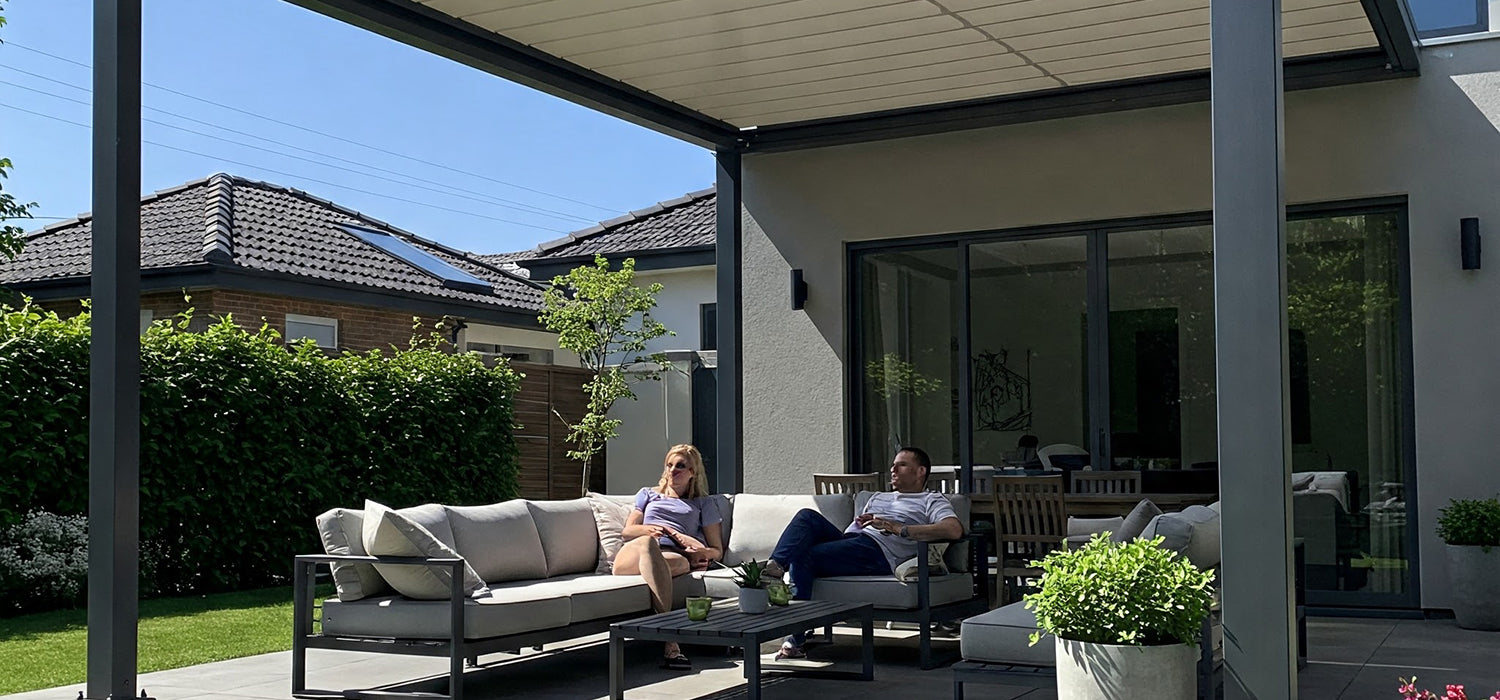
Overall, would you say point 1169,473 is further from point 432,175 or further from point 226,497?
point 432,175

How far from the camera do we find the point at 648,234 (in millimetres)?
18219

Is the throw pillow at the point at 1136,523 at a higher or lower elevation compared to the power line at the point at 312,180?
lower

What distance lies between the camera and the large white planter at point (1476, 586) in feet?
24.7

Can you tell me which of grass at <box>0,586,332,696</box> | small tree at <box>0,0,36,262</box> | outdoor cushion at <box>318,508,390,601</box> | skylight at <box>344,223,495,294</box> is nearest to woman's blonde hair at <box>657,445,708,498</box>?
outdoor cushion at <box>318,508,390,601</box>

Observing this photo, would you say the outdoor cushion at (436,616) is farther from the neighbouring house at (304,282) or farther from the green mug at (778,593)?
the neighbouring house at (304,282)

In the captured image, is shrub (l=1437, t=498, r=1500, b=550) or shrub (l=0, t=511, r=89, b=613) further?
shrub (l=0, t=511, r=89, b=613)

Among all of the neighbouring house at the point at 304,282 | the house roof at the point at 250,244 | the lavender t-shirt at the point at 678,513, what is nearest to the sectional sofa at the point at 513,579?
the lavender t-shirt at the point at 678,513

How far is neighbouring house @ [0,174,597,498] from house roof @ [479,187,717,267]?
125 centimetres

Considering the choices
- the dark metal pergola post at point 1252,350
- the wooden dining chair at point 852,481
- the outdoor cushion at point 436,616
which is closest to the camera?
the dark metal pergola post at point 1252,350

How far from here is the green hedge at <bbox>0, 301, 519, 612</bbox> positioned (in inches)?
335

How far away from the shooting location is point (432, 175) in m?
34.0

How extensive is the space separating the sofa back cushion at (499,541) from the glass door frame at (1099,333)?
3.42 metres

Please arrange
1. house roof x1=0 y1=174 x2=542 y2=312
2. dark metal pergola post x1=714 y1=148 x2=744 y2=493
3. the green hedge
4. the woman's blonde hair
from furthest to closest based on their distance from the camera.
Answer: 1. house roof x1=0 y1=174 x2=542 y2=312
2. dark metal pergola post x1=714 y1=148 x2=744 y2=493
3. the green hedge
4. the woman's blonde hair

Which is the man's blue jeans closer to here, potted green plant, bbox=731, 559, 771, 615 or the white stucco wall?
potted green plant, bbox=731, 559, 771, 615
